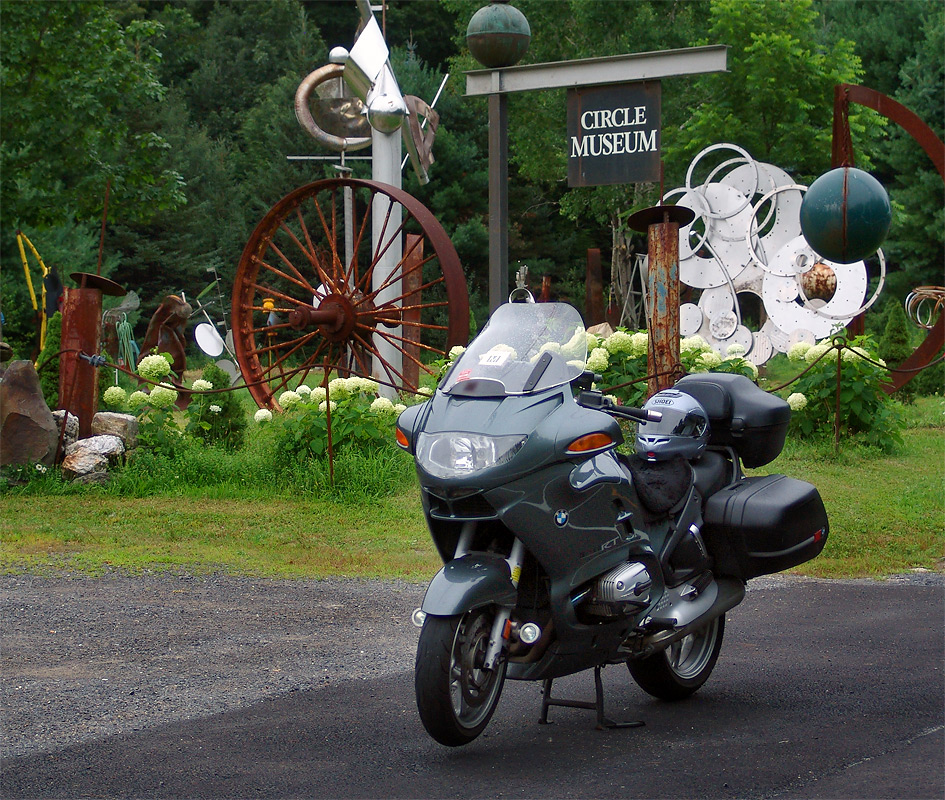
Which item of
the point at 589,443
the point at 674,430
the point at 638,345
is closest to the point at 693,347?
the point at 638,345

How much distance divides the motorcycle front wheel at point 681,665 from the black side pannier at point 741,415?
67 cm

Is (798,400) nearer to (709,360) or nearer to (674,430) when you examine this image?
(709,360)

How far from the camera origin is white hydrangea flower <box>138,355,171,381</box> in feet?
33.5

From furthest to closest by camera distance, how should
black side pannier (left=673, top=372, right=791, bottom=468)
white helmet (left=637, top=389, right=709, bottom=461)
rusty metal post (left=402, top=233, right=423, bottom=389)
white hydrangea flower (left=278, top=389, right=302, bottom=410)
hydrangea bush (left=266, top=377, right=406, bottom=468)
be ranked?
rusty metal post (left=402, top=233, right=423, bottom=389)
white hydrangea flower (left=278, top=389, right=302, bottom=410)
hydrangea bush (left=266, top=377, right=406, bottom=468)
black side pannier (left=673, top=372, right=791, bottom=468)
white helmet (left=637, top=389, right=709, bottom=461)

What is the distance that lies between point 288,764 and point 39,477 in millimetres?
6446

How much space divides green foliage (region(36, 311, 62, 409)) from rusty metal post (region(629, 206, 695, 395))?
202 inches

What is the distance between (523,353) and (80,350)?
677 centimetres

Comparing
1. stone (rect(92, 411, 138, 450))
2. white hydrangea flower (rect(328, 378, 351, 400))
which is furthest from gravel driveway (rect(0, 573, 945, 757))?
stone (rect(92, 411, 138, 450))

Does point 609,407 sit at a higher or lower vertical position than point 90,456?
higher

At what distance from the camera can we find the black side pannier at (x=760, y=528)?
14.5ft

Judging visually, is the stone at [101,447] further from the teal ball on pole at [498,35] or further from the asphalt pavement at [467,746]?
the teal ball on pole at [498,35]

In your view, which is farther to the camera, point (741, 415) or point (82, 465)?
point (82, 465)

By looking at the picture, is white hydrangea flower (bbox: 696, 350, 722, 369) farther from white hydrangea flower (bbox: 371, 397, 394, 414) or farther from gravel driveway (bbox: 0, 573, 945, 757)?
gravel driveway (bbox: 0, 573, 945, 757)

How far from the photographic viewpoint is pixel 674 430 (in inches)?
178
